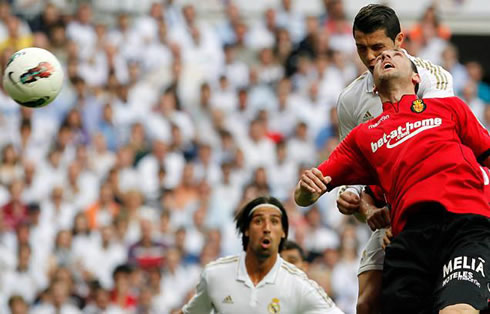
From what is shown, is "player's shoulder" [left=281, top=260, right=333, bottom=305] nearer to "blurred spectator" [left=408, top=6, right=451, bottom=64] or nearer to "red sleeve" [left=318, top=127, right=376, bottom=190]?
"red sleeve" [left=318, top=127, right=376, bottom=190]

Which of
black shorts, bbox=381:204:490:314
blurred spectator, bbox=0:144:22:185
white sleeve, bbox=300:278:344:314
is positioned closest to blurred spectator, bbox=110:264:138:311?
blurred spectator, bbox=0:144:22:185

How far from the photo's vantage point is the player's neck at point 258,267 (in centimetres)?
820

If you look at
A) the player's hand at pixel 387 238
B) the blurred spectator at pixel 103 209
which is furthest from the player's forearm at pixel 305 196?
the blurred spectator at pixel 103 209

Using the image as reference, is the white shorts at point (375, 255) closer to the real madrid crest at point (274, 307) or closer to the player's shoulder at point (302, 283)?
the player's shoulder at point (302, 283)

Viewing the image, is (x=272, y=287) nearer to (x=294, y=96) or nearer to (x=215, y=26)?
(x=294, y=96)

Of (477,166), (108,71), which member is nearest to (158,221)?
(108,71)

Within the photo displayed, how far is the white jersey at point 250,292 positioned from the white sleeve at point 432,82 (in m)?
1.93

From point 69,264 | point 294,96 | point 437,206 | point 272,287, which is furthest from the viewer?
point 294,96

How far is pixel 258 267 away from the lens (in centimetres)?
823

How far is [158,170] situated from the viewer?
14281 millimetres

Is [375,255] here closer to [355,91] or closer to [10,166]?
[355,91]

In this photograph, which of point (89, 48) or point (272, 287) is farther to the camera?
point (89, 48)

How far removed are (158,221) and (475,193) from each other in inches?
311

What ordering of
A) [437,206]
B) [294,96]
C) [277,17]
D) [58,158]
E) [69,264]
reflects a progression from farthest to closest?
[277,17] < [294,96] < [58,158] < [69,264] < [437,206]
